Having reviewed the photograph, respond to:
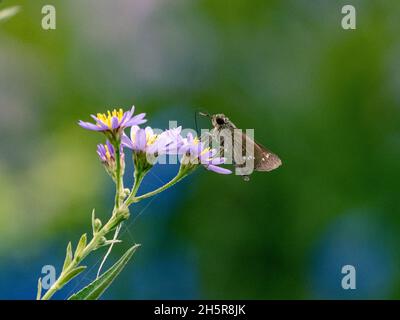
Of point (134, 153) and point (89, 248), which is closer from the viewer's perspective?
point (89, 248)

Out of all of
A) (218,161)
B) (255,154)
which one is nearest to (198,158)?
(218,161)

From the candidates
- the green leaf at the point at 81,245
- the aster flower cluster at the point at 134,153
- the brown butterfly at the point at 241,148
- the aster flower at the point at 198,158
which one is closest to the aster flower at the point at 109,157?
the aster flower cluster at the point at 134,153

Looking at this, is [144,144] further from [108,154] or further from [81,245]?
[81,245]

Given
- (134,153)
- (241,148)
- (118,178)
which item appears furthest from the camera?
(241,148)

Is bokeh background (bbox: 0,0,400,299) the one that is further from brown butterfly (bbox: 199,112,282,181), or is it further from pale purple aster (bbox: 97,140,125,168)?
pale purple aster (bbox: 97,140,125,168)

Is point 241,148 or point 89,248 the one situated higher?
point 241,148

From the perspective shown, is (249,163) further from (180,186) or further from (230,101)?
(230,101)

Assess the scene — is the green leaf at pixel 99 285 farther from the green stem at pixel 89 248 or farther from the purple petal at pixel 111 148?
the purple petal at pixel 111 148
